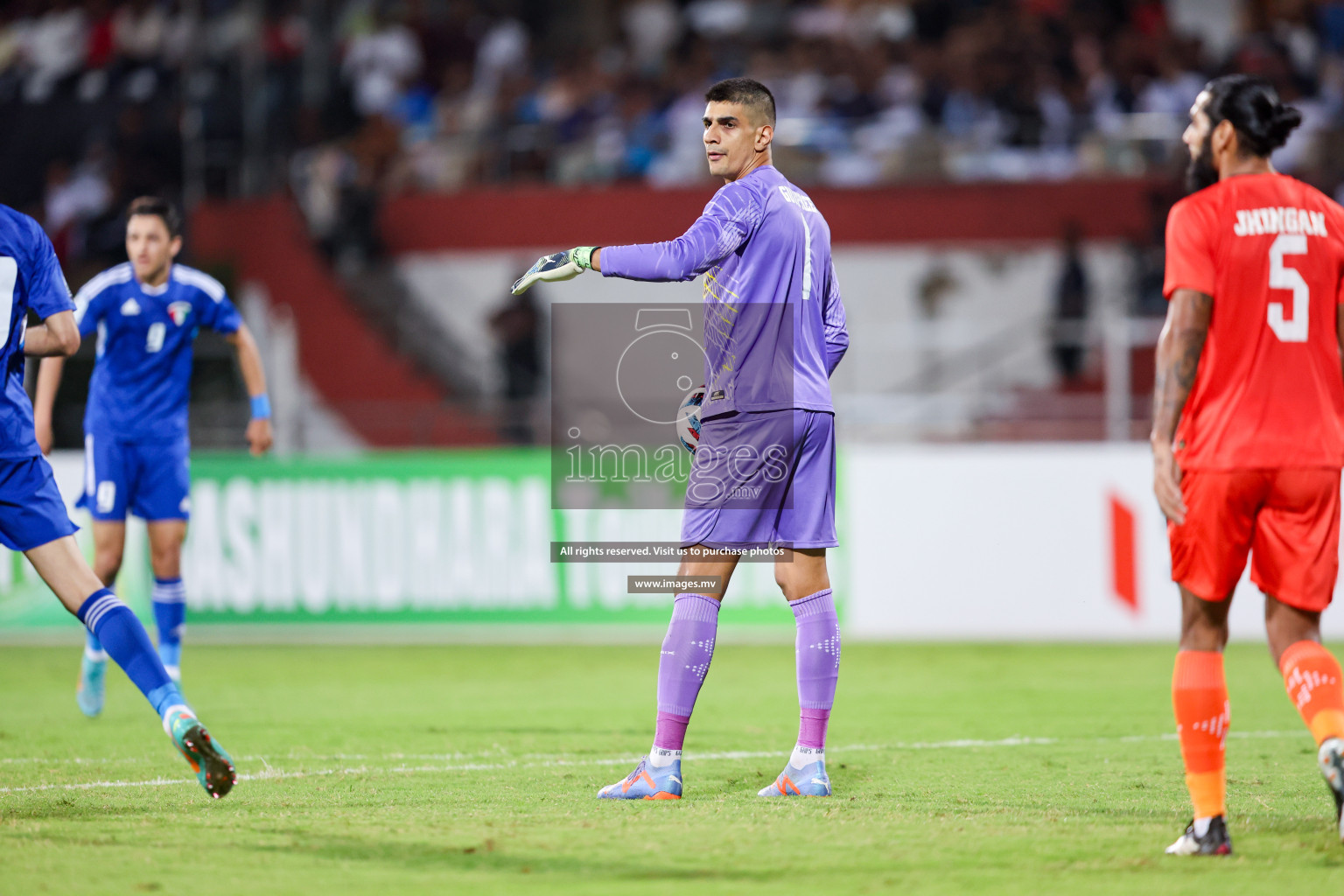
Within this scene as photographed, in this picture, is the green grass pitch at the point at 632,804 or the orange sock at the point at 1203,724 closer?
the green grass pitch at the point at 632,804

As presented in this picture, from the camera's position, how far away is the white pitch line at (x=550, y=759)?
609cm

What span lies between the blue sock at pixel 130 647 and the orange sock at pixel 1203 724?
340 centimetres

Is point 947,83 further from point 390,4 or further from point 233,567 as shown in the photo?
point 233,567

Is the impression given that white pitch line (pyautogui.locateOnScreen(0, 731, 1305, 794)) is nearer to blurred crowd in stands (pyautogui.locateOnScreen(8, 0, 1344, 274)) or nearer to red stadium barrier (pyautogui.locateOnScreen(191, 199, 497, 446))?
blurred crowd in stands (pyautogui.locateOnScreen(8, 0, 1344, 274))

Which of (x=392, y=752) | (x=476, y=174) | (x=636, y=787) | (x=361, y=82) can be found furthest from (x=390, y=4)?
Answer: (x=636, y=787)

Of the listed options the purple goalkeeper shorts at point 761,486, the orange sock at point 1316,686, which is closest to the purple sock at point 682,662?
the purple goalkeeper shorts at point 761,486

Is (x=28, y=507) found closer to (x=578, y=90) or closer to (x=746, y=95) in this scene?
(x=746, y=95)

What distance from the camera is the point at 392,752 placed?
7012mm

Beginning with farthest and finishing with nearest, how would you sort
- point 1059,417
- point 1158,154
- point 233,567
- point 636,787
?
point 1158,154 → point 1059,417 → point 233,567 → point 636,787

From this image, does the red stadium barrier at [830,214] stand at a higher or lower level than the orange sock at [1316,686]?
higher

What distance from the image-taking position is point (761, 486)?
5.62 meters

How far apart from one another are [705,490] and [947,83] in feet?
43.8

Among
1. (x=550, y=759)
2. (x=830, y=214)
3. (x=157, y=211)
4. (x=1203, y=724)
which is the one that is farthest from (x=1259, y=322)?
(x=830, y=214)

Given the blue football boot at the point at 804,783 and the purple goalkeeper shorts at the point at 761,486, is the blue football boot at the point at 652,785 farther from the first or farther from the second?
the purple goalkeeper shorts at the point at 761,486
